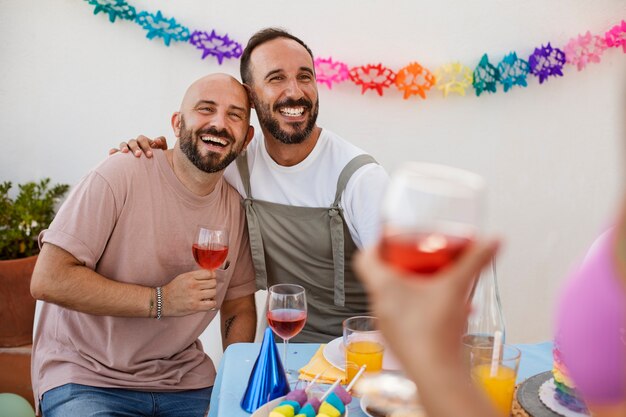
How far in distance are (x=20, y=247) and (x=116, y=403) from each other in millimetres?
1109

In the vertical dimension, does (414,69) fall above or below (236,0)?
below

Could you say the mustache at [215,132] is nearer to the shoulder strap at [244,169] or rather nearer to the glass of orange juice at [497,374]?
the shoulder strap at [244,169]

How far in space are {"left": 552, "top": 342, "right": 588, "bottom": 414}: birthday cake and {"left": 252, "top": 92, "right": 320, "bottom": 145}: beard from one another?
1186mm

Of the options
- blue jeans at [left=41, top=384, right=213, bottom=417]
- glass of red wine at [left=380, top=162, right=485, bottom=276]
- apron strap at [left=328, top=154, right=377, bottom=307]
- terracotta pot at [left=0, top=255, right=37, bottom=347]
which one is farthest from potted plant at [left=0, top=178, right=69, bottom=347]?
glass of red wine at [left=380, top=162, right=485, bottom=276]

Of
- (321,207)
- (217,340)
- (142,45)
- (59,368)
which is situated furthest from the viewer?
(217,340)

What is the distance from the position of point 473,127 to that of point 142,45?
1.59 metres

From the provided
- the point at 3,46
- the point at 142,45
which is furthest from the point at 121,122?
the point at 3,46

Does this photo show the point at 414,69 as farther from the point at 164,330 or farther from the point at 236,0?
the point at 164,330

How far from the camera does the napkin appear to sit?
1.40 m

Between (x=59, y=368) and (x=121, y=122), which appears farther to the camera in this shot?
(x=121, y=122)

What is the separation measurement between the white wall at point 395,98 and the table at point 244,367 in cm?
153

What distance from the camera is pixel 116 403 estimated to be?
1.79 m

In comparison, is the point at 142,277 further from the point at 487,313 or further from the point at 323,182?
the point at 487,313

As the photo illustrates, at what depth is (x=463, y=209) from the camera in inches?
19.9
